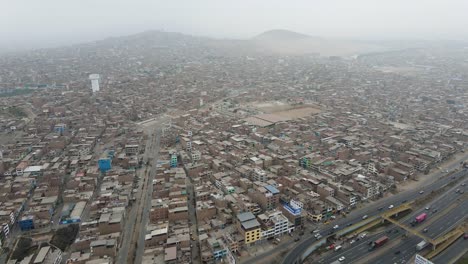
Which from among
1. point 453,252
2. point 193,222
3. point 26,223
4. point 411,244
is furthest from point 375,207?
point 26,223

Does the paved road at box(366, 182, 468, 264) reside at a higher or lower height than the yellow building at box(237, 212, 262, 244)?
lower

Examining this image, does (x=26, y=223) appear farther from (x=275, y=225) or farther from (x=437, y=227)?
(x=437, y=227)

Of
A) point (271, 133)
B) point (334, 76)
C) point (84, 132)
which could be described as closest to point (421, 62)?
point (334, 76)

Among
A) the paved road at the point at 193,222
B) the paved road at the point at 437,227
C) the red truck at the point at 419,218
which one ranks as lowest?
the paved road at the point at 193,222

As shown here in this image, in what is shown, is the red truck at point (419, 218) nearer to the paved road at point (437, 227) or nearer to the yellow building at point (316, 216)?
the paved road at point (437, 227)

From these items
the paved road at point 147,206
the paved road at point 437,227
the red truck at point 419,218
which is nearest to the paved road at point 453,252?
the paved road at point 437,227

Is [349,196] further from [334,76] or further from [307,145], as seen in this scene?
[334,76]

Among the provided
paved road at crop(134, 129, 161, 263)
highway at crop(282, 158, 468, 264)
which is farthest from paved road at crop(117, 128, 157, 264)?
highway at crop(282, 158, 468, 264)

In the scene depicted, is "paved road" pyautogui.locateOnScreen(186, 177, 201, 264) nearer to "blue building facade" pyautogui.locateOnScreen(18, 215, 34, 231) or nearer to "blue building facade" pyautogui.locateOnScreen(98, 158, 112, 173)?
"blue building facade" pyautogui.locateOnScreen(98, 158, 112, 173)
